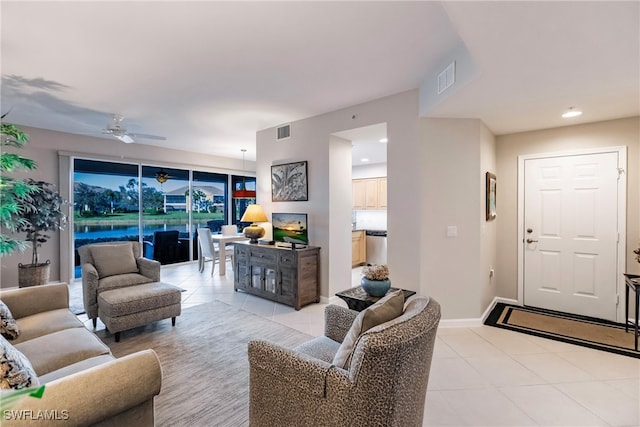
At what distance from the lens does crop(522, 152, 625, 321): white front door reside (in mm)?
3486

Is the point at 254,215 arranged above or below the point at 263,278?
above

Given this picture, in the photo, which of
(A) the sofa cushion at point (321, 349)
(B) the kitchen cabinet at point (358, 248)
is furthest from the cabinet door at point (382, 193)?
(A) the sofa cushion at point (321, 349)

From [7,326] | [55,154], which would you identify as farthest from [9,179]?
[7,326]

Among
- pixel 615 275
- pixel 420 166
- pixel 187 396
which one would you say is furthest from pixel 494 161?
pixel 187 396

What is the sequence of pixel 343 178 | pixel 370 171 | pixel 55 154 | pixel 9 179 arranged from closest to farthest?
pixel 9 179
pixel 343 178
pixel 55 154
pixel 370 171

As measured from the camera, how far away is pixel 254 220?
4730 millimetres

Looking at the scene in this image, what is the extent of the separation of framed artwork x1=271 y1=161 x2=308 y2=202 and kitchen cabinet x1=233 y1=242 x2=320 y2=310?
0.85m

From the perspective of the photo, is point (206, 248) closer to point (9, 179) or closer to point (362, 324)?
point (9, 179)

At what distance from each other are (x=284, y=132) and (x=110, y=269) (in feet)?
9.84

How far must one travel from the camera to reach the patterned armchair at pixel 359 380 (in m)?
1.14

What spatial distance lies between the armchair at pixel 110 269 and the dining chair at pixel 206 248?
2.08 meters

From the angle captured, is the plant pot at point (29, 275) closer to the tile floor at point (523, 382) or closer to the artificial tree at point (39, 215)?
the artificial tree at point (39, 215)

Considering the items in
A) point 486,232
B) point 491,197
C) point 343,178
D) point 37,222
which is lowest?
point 486,232

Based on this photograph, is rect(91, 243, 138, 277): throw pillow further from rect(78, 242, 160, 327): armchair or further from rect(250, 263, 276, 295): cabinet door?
rect(250, 263, 276, 295): cabinet door
